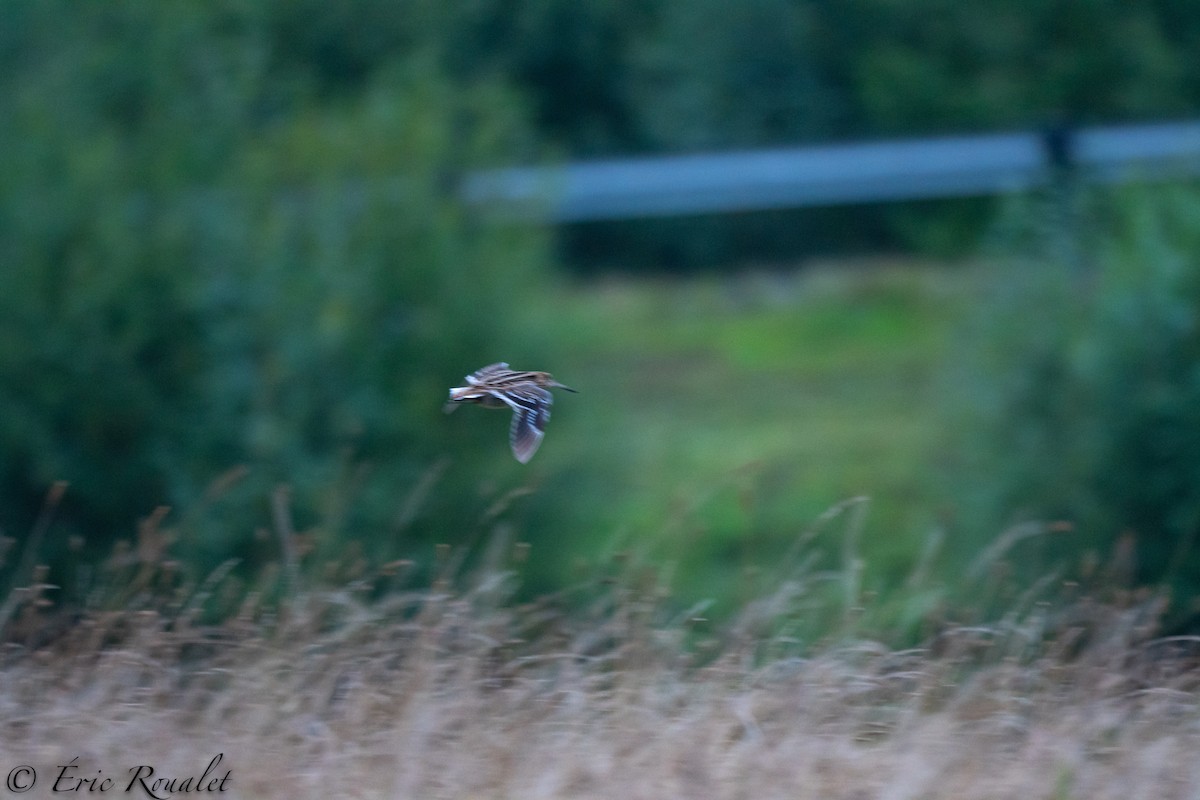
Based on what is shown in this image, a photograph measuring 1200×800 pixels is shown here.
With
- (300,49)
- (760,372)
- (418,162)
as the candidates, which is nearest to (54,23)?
(300,49)

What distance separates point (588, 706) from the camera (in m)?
3.93

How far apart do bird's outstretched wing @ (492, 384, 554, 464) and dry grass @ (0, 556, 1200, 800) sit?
1048 mm

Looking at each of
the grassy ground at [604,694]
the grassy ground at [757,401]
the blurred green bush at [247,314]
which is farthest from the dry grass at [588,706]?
the grassy ground at [757,401]

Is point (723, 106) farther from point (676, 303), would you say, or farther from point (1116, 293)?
point (1116, 293)

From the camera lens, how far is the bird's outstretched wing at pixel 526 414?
2895 millimetres

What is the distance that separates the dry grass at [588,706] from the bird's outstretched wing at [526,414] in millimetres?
1048

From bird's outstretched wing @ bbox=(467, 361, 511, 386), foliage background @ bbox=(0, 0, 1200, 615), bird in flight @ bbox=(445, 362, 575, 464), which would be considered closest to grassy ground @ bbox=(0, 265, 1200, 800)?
bird's outstretched wing @ bbox=(467, 361, 511, 386)

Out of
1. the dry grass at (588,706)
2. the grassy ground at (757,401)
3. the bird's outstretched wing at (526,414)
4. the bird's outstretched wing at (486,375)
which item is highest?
the bird's outstretched wing at (486,375)

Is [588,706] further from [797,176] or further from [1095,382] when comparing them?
[797,176]

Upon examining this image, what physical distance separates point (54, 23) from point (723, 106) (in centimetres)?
601

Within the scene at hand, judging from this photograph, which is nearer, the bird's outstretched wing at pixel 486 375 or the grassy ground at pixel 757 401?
the bird's outstretched wing at pixel 486 375

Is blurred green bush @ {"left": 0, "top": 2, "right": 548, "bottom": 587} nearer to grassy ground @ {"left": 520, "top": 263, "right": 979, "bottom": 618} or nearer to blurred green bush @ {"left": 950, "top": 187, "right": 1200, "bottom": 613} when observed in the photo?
grassy ground @ {"left": 520, "top": 263, "right": 979, "bottom": 618}

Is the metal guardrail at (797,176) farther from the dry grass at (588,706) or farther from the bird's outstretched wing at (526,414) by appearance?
the bird's outstretched wing at (526,414)

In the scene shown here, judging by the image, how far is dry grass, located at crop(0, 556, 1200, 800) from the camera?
354 cm
